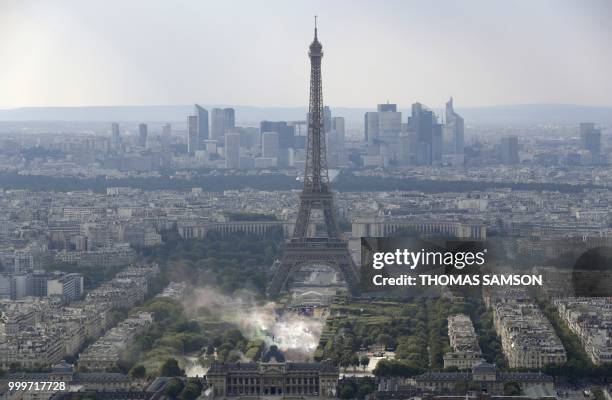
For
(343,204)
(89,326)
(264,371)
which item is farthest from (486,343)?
(343,204)

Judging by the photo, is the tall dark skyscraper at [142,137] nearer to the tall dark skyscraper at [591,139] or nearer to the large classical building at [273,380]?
the tall dark skyscraper at [591,139]

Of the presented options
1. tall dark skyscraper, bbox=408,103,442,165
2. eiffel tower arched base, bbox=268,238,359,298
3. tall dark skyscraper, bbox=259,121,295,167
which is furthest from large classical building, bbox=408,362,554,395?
tall dark skyscraper, bbox=408,103,442,165

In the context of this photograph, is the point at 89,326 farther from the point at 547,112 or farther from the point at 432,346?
the point at 547,112

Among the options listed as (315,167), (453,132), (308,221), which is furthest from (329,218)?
(453,132)

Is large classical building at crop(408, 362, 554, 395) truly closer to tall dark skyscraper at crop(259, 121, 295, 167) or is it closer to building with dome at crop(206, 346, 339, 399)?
building with dome at crop(206, 346, 339, 399)

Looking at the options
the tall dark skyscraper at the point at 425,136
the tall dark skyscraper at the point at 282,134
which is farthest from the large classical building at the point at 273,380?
the tall dark skyscraper at the point at 425,136

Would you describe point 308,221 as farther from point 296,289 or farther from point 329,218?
point 296,289

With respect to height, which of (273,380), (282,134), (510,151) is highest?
(282,134)
